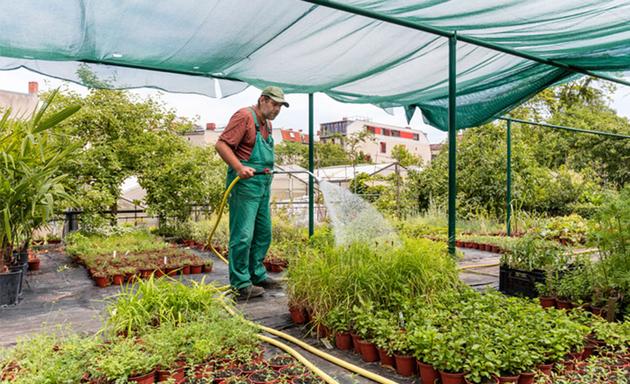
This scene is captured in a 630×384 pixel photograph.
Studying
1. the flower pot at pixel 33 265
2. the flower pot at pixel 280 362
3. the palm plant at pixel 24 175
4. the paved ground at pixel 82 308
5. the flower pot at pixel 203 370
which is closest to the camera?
the flower pot at pixel 203 370

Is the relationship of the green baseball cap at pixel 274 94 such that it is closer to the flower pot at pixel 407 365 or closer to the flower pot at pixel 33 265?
the flower pot at pixel 407 365

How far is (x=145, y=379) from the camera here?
2029 mm

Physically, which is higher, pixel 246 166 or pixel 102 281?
pixel 246 166

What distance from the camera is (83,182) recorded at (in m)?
7.04

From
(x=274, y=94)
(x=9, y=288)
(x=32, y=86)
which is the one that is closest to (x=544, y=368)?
(x=274, y=94)

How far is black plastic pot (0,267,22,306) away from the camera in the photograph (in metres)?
3.53

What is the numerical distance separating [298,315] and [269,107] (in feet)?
5.89

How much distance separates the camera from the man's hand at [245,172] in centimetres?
346

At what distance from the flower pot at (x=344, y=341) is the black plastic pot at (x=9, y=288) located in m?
2.83

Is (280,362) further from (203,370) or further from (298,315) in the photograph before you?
(298,315)

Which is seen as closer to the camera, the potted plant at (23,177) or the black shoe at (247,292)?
the potted plant at (23,177)

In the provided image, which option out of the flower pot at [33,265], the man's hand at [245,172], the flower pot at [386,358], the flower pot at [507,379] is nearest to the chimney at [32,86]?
the flower pot at [33,265]

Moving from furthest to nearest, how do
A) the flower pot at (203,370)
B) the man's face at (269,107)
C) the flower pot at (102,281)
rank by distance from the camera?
1. the flower pot at (102,281)
2. the man's face at (269,107)
3. the flower pot at (203,370)

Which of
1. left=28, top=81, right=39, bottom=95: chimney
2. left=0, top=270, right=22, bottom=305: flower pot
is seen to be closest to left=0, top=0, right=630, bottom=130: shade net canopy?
left=0, top=270, right=22, bottom=305: flower pot
